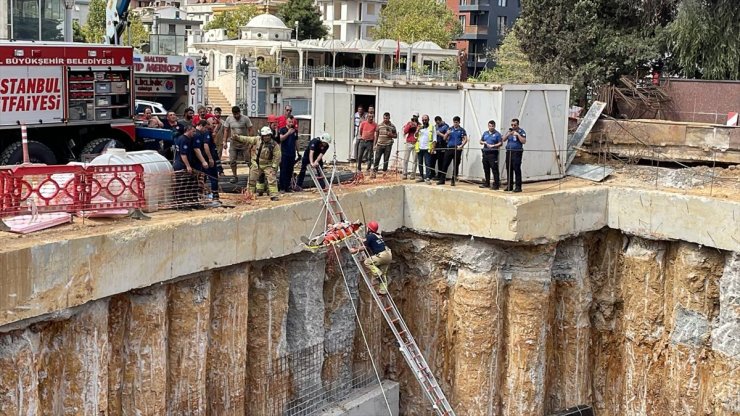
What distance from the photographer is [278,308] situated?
16.7 meters

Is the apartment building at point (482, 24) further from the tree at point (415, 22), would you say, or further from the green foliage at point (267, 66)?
the green foliage at point (267, 66)

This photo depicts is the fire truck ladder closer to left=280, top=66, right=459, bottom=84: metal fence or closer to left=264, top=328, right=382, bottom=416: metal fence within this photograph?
left=264, top=328, right=382, bottom=416: metal fence

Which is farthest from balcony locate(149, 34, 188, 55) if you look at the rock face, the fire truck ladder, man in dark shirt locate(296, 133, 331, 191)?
the fire truck ladder

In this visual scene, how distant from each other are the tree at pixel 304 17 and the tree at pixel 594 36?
41.1 m

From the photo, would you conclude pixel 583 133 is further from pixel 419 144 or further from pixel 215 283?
pixel 215 283

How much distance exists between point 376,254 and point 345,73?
44822 millimetres

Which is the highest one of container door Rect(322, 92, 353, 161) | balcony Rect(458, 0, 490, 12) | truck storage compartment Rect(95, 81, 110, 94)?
balcony Rect(458, 0, 490, 12)

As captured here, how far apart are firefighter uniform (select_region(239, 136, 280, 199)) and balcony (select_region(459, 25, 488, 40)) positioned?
71010mm

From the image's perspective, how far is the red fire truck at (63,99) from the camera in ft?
58.0

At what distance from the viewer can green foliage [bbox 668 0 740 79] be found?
30312mm

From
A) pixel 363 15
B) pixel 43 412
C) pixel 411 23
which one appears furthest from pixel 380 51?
pixel 43 412

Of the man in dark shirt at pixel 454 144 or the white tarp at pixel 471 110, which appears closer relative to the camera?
the man in dark shirt at pixel 454 144

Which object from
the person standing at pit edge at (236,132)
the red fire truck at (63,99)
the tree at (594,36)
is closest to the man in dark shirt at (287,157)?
the person standing at pit edge at (236,132)

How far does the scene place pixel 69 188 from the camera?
14227 mm
